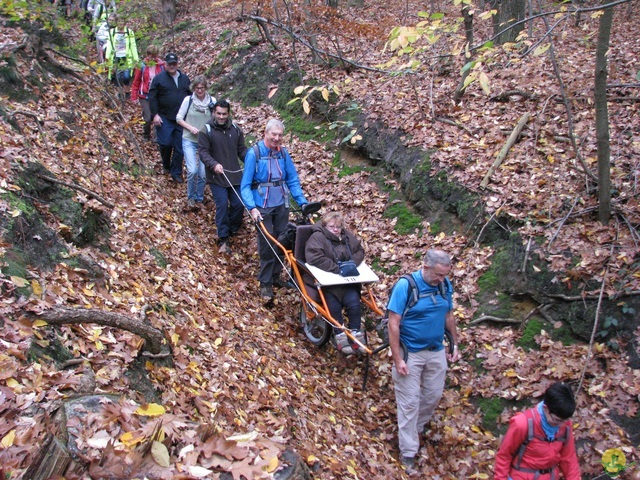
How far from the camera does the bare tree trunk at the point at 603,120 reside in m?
6.40

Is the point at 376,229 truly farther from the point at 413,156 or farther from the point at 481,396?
the point at 481,396

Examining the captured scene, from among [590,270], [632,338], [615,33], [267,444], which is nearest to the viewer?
[267,444]

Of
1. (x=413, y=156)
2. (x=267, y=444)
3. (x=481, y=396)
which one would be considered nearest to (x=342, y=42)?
(x=413, y=156)

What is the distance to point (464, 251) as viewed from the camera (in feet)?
25.4

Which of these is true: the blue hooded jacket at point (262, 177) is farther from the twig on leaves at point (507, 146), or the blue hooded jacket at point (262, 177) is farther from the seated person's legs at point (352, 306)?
the twig on leaves at point (507, 146)

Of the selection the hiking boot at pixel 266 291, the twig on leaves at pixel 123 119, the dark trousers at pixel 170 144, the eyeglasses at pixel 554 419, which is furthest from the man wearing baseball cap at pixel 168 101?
the eyeglasses at pixel 554 419

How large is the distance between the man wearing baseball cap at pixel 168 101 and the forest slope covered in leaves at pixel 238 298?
917 millimetres

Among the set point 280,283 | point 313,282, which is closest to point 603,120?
point 313,282

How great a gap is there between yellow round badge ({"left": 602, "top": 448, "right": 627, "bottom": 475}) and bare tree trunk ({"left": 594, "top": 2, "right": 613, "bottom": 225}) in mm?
3066

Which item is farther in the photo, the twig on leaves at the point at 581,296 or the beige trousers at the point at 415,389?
the twig on leaves at the point at 581,296

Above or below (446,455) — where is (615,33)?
above

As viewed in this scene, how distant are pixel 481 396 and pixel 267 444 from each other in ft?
12.8

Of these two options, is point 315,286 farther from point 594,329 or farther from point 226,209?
A: point 594,329

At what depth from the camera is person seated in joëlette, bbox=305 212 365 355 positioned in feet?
21.8
